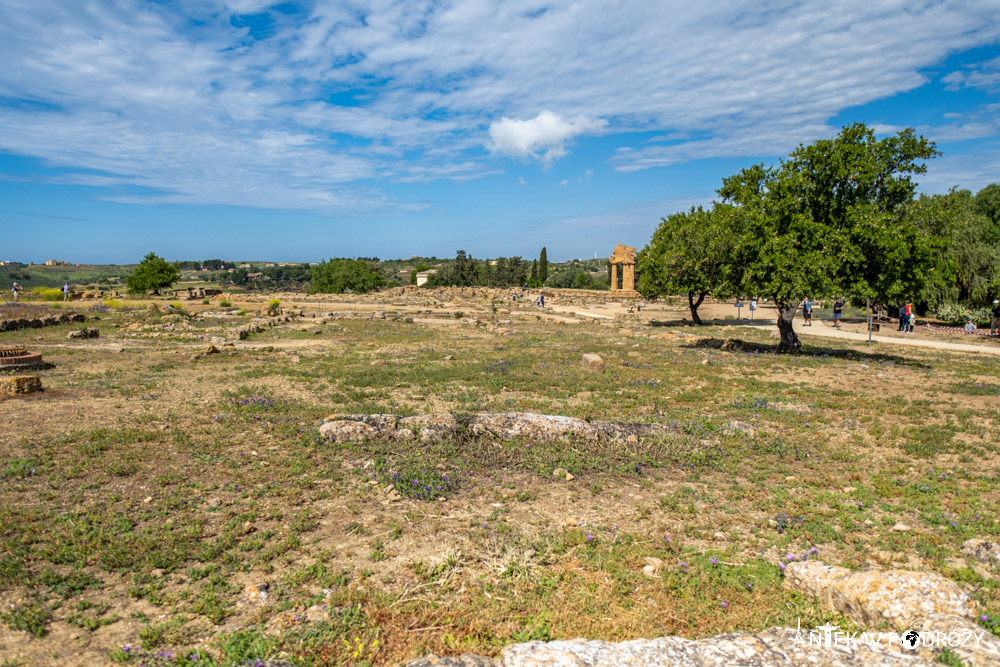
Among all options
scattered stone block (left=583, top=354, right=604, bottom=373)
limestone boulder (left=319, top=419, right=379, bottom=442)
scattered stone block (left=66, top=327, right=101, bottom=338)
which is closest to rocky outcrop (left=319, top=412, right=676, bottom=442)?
limestone boulder (left=319, top=419, right=379, bottom=442)

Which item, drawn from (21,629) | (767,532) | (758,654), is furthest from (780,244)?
(21,629)

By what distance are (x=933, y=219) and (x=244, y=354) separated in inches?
933

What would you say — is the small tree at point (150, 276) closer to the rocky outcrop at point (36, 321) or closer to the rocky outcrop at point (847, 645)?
the rocky outcrop at point (36, 321)

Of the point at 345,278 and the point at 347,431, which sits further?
the point at 345,278

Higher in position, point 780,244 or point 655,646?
point 780,244

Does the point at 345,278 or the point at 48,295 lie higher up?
the point at 345,278

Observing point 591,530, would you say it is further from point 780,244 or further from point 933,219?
point 933,219

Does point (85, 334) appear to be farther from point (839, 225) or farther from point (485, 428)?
point (839, 225)

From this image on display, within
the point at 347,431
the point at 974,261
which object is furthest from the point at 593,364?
the point at 974,261

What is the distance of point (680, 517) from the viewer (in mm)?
6492

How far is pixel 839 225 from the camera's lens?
55.8ft

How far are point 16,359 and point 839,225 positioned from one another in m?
26.0

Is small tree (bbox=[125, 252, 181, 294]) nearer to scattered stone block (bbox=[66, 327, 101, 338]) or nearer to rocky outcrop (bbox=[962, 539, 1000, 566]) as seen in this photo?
scattered stone block (bbox=[66, 327, 101, 338])

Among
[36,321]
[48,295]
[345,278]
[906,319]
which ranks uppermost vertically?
[345,278]
